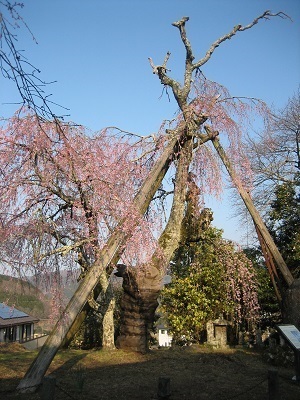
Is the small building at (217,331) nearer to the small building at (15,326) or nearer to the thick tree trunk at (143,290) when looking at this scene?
the thick tree trunk at (143,290)

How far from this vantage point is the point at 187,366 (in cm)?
844

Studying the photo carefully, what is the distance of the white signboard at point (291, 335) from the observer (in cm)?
745

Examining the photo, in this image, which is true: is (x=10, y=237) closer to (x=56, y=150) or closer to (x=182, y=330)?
(x=56, y=150)

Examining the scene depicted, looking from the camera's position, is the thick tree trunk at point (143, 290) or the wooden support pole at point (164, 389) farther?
the thick tree trunk at point (143, 290)

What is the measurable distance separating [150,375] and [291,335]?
2871 millimetres

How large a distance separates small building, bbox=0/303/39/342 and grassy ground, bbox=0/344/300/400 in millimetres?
18184

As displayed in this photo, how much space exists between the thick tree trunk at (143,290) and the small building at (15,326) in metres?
19.2

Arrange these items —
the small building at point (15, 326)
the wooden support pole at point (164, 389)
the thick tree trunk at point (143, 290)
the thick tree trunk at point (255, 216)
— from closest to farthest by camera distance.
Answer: the wooden support pole at point (164, 389)
the thick tree trunk at point (143, 290)
the thick tree trunk at point (255, 216)
the small building at point (15, 326)

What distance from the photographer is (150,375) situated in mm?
7445

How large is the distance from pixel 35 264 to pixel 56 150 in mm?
2218

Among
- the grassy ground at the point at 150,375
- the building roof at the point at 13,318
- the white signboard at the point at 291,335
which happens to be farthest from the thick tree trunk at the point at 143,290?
the building roof at the point at 13,318

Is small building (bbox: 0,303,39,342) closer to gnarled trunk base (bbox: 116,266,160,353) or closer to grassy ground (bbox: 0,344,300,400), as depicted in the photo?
grassy ground (bbox: 0,344,300,400)

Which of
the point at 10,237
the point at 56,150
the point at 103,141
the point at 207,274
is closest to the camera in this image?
the point at 10,237

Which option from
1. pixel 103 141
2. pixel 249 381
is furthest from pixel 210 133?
pixel 249 381
